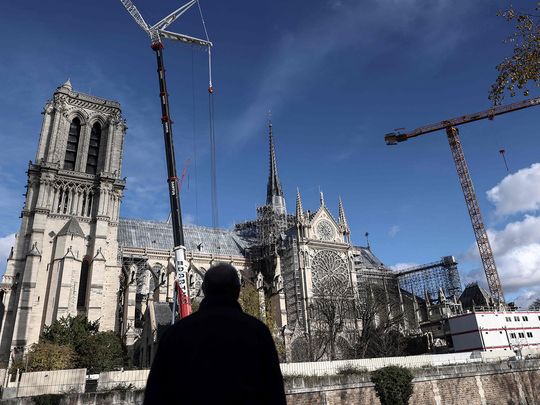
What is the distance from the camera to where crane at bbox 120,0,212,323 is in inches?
778

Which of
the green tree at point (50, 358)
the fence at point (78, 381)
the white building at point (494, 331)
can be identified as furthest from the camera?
the white building at point (494, 331)

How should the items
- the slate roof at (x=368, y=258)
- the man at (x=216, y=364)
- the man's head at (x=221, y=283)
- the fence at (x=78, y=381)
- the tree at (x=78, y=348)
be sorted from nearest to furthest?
the man at (x=216, y=364) → the man's head at (x=221, y=283) → the fence at (x=78, y=381) → the tree at (x=78, y=348) → the slate roof at (x=368, y=258)

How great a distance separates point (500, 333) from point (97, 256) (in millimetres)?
38297

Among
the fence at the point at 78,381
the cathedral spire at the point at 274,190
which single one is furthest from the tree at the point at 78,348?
the cathedral spire at the point at 274,190

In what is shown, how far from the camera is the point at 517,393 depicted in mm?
26094

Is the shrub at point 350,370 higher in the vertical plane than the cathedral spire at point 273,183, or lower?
lower

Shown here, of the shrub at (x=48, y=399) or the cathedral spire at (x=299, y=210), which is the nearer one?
the shrub at (x=48, y=399)

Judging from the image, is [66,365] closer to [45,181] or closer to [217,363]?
[45,181]

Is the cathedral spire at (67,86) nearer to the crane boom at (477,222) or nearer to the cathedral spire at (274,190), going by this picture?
the cathedral spire at (274,190)

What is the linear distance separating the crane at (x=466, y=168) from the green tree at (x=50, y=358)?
5327cm

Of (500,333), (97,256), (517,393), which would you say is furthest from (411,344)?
(97,256)

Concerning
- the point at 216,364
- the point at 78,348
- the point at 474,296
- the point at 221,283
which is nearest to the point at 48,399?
the point at 78,348

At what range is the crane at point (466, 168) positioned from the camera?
60.7 metres

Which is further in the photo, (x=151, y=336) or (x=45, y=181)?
(x=45, y=181)
